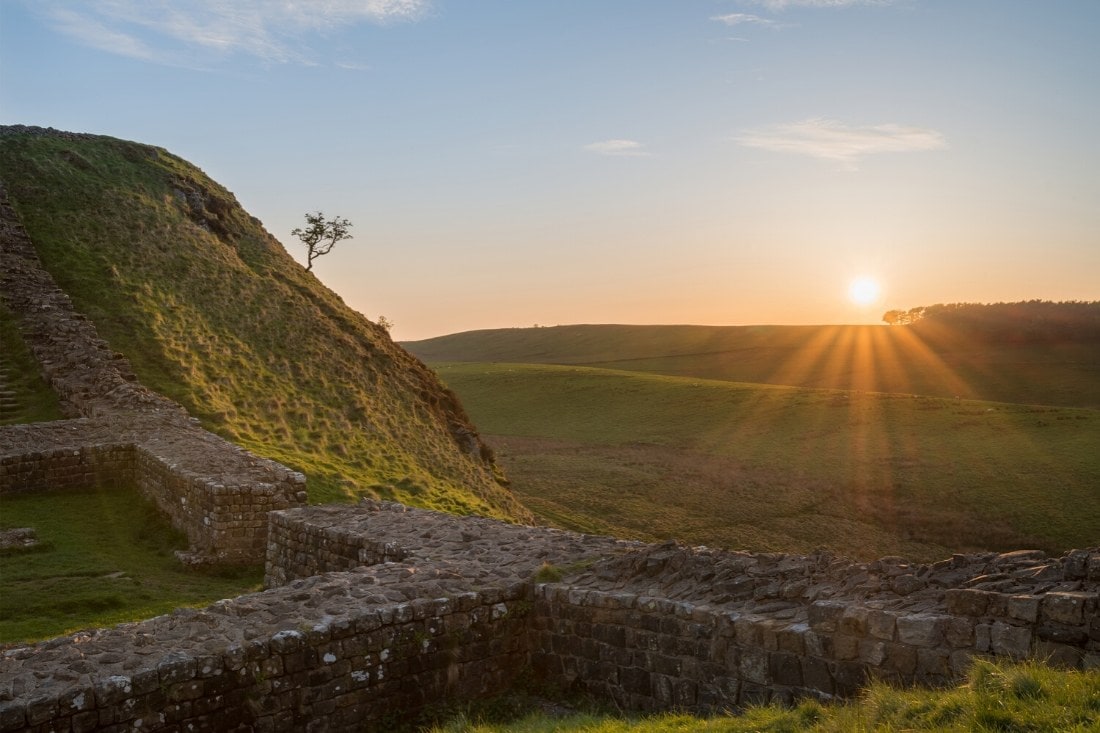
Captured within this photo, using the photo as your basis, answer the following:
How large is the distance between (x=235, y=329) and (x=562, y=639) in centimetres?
2783

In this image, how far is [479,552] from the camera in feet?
36.7

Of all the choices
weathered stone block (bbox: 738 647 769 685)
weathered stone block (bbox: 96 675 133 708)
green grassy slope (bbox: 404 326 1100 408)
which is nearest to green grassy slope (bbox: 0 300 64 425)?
weathered stone block (bbox: 96 675 133 708)

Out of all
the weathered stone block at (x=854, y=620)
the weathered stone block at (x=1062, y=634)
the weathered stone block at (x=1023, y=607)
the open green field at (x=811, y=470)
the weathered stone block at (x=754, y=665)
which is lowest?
the open green field at (x=811, y=470)

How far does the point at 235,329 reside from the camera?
3366 centimetres

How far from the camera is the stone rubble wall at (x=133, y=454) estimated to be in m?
15.8

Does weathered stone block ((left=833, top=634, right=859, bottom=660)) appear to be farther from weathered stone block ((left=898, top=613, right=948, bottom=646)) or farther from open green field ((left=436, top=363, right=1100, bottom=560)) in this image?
open green field ((left=436, top=363, right=1100, bottom=560))

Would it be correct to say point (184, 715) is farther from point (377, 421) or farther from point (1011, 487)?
point (1011, 487)

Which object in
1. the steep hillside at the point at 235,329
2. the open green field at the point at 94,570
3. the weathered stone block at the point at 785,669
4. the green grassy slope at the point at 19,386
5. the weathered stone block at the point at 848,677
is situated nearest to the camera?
the weathered stone block at the point at 848,677

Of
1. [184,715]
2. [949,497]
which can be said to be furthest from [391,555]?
[949,497]

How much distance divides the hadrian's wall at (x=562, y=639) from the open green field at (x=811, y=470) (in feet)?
66.6

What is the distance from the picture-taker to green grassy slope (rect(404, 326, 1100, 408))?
72.4m

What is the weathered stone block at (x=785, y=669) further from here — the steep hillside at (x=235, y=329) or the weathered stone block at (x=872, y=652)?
the steep hillside at (x=235, y=329)

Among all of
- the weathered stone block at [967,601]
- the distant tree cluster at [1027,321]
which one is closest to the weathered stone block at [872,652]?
the weathered stone block at [967,601]

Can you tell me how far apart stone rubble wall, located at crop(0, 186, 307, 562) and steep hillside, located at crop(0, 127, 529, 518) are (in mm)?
1522
